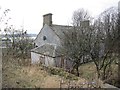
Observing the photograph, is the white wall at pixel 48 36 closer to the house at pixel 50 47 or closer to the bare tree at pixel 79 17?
the house at pixel 50 47

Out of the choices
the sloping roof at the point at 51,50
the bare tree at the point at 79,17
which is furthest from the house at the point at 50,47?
the bare tree at the point at 79,17

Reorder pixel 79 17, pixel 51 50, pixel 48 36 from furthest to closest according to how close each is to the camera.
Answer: pixel 48 36
pixel 51 50
pixel 79 17

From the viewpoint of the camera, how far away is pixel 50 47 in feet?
25.9

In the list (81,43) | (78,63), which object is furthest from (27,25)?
(78,63)

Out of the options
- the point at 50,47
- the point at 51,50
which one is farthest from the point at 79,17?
the point at 50,47

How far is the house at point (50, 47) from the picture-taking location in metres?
6.86

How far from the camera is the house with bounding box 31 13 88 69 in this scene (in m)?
6.86

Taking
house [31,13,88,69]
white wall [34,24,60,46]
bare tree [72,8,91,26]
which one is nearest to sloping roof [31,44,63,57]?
house [31,13,88,69]

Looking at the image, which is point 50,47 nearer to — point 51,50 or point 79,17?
point 51,50

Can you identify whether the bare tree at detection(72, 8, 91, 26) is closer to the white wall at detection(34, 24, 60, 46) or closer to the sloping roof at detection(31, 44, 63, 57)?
the sloping roof at detection(31, 44, 63, 57)

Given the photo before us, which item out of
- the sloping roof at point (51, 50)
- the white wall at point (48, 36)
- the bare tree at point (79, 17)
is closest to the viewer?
the bare tree at point (79, 17)

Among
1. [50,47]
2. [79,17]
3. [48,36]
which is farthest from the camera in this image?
[48,36]

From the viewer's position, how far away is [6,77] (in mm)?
2361

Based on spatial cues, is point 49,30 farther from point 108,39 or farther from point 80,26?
point 108,39
